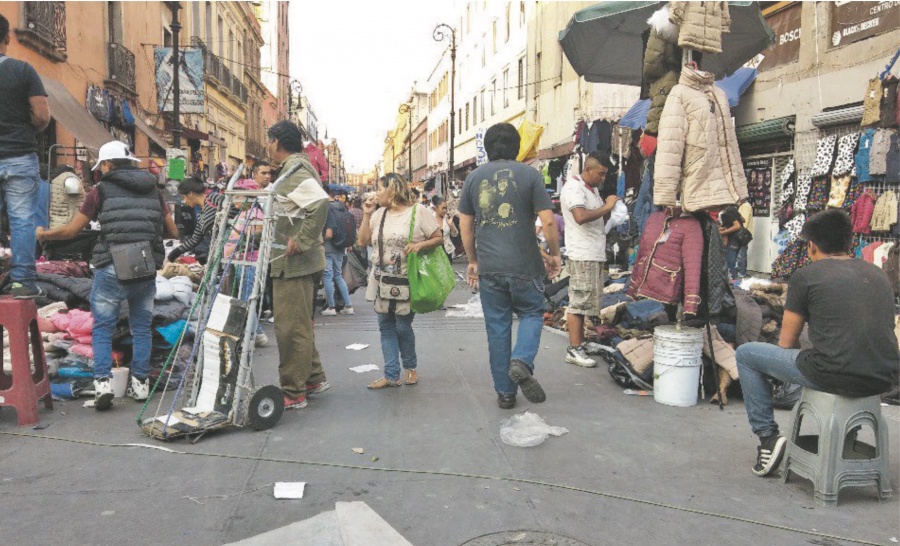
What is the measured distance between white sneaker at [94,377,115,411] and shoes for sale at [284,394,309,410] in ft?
4.13

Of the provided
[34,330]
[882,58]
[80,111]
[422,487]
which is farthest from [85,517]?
[80,111]

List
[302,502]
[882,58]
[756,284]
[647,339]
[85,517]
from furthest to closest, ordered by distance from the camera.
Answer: [882,58], [756,284], [647,339], [302,502], [85,517]

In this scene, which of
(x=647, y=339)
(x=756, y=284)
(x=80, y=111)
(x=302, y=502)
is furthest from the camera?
(x=80, y=111)

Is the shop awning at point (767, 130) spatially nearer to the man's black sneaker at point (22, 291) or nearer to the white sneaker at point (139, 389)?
the white sneaker at point (139, 389)

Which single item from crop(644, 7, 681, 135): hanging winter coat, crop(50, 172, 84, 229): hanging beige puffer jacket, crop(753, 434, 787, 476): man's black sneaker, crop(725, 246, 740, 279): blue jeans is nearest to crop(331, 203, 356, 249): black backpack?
crop(50, 172, 84, 229): hanging beige puffer jacket

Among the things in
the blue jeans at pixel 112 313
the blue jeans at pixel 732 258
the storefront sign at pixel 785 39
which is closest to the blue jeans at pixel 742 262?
the blue jeans at pixel 732 258

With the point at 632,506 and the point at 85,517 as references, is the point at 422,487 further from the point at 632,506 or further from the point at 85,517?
the point at 85,517

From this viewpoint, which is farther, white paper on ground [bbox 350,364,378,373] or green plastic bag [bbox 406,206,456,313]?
white paper on ground [bbox 350,364,378,373]

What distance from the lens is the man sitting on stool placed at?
3.21m

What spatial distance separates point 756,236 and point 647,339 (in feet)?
25.1

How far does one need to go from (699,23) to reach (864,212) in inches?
209

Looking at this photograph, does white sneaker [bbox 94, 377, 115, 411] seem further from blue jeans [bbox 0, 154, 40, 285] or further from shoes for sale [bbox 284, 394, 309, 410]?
shoes for sale [bbox 284, 394, 309, 410]

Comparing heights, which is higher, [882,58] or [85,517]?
[882,58]

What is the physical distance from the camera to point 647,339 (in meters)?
5.98
